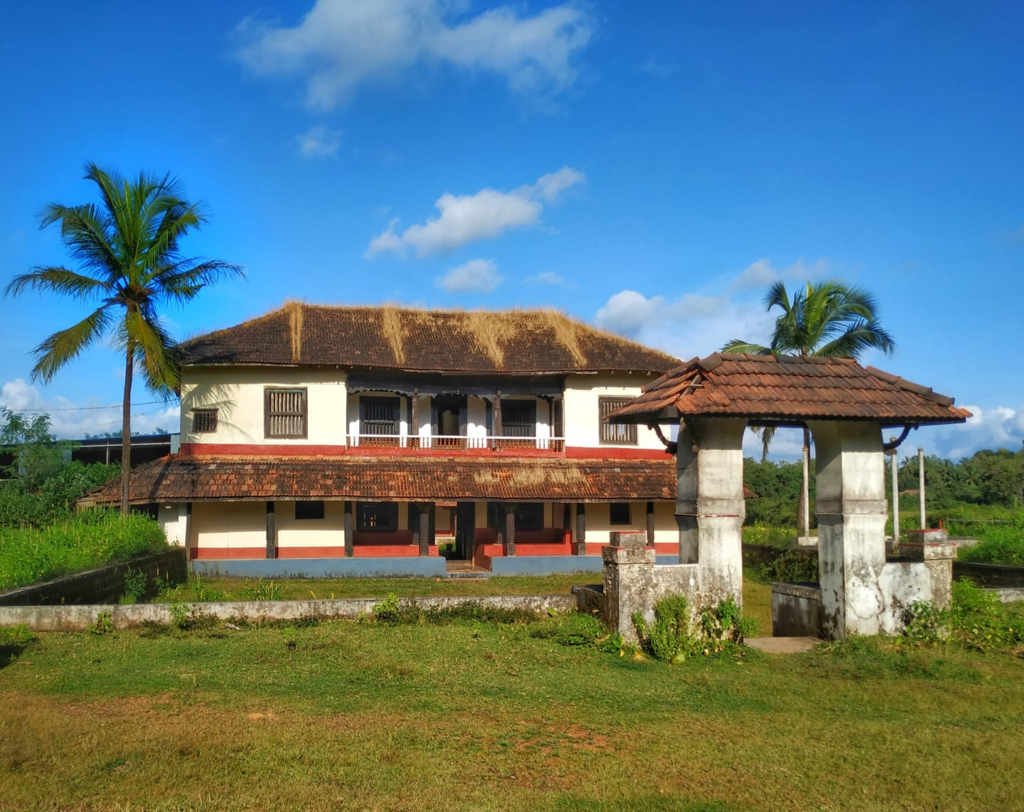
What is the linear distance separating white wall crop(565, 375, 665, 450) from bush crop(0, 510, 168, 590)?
37.1ft

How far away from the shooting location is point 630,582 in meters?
9.10

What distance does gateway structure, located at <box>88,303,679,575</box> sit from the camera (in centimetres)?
2253

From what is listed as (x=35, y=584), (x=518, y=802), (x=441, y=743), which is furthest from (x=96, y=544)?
(x=518, y=802)

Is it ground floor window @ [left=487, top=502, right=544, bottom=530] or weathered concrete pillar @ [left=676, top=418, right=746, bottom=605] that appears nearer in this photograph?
weathered concrete pillar @ [left=676, top=418, right=746, bottom=605]

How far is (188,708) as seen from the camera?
680cm

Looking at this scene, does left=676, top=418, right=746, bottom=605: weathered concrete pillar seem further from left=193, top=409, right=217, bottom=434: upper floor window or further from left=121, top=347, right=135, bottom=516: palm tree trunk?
left=193, top=409, right=217, bottom=434: upper floor window

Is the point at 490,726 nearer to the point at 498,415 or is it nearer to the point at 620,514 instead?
the point at 498,415

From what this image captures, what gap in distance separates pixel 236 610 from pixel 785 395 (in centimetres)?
680

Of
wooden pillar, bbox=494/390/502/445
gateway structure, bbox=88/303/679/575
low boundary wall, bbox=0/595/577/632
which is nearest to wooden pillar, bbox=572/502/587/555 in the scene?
gateway structure, bbox=88/303/679/575

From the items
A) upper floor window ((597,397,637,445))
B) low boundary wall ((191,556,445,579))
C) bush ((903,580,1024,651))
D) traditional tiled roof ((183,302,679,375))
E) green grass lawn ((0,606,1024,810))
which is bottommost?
low boundary wall ((191,556,445,579))

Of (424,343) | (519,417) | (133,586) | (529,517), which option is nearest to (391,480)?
(424,343)

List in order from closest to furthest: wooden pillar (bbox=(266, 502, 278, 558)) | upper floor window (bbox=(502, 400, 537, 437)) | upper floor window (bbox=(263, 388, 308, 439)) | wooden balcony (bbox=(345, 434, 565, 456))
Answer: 1. wooden pillar (bbox=(266, 502, 278, 558))
2. upper floor window (bbox=(263, 388, 308, 439))
3. wooden balcony (bbox=(345, 434, 565, 456))
4. upper floor window (bbox=(502, 400, 537, 437))

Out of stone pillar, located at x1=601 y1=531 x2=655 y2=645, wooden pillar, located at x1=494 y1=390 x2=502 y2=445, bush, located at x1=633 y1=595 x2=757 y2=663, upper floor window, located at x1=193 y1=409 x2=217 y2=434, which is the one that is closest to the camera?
bush, located at x1=633 y1=595 x2=757 y2=663

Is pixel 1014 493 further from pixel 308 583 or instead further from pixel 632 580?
pixel 632 580
